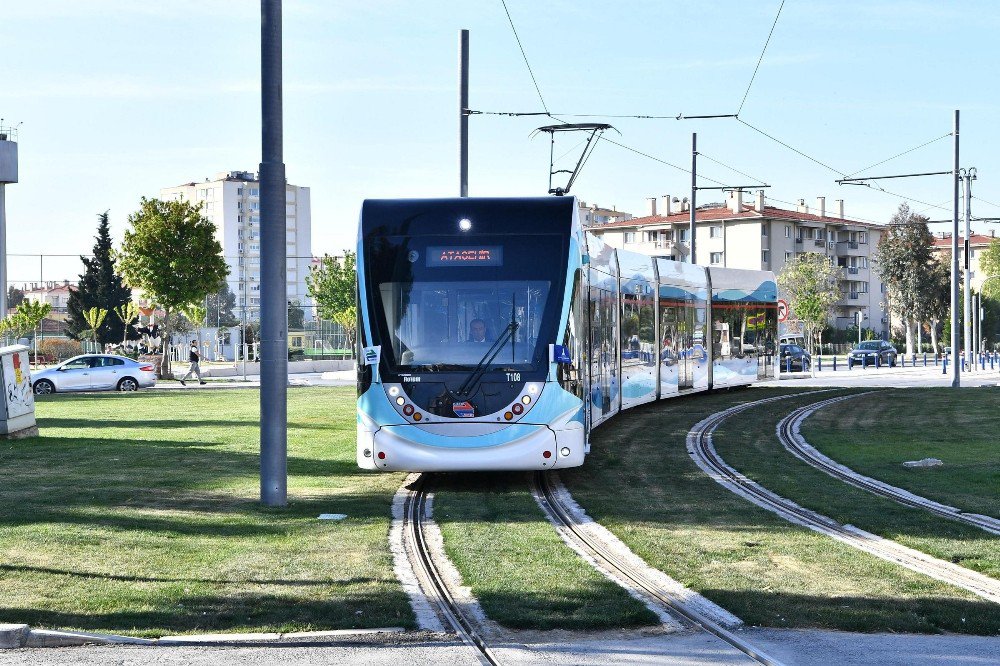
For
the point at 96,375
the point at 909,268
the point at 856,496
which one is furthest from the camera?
the point at 909,268

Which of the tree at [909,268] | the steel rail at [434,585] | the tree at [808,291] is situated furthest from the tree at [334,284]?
the steel rail at [434,585]

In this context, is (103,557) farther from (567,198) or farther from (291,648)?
(567,198)

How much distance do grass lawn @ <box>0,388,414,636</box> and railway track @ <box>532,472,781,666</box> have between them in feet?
5.12

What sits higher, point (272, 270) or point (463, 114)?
point (463, 114)

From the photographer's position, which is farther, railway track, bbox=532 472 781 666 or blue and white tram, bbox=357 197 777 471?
blue and white tram, bbox=357 197 777 471

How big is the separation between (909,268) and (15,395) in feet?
294

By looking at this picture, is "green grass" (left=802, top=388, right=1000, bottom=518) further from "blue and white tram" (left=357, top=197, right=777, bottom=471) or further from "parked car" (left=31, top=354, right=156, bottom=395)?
"parked car" (left=31, top=354, right=156, bottom=395)

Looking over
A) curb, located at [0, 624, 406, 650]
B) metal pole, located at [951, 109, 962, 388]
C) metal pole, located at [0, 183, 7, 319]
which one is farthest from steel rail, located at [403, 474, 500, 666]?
metal pole, located at [0, 183, 7, 319]

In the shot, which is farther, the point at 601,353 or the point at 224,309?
the point at 224,309

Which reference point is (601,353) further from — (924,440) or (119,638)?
(119,638)

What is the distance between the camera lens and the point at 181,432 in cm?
2239

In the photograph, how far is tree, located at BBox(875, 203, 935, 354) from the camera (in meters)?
101

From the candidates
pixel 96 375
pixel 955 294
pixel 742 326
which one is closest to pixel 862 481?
pixel 742 326

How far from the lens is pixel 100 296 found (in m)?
91.6
